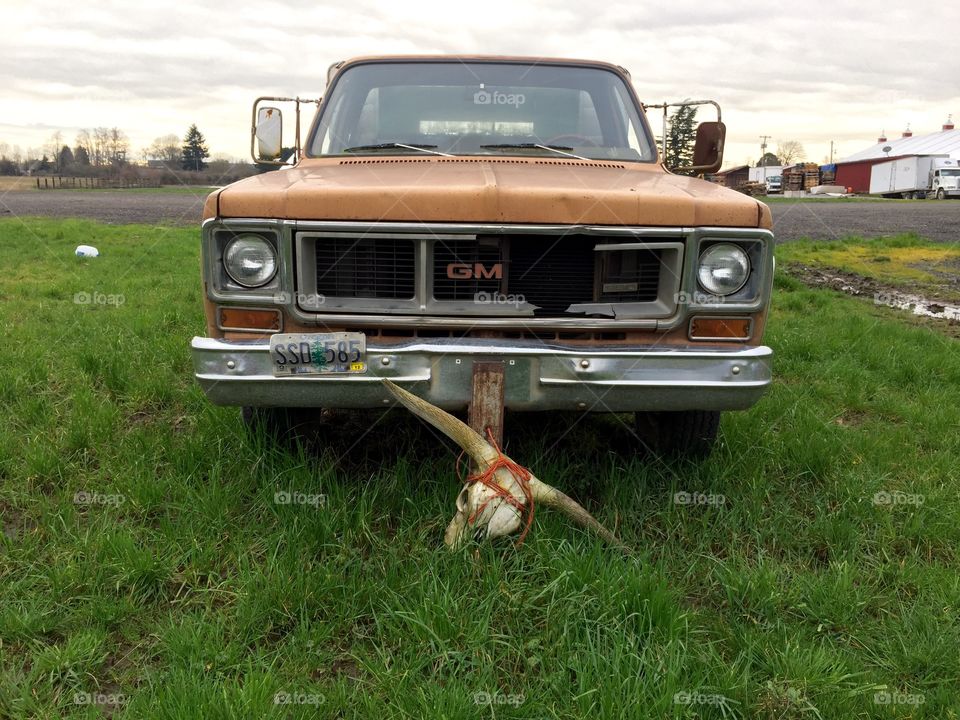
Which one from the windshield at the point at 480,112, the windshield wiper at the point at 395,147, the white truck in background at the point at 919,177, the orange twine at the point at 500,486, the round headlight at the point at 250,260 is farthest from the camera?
the white truck in background at the point at 919,177

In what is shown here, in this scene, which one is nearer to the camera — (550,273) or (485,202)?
(485,202)

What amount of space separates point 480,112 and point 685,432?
187 cm

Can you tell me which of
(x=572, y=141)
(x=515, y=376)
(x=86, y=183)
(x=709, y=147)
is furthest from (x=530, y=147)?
(x=86, y=183)

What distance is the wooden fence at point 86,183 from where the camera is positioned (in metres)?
41.4

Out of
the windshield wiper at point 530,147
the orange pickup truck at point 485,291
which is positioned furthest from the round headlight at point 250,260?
the windshield wiper at point 530,147

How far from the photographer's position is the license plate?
254 cm

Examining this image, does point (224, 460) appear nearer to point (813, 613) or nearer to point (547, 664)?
point (547, 664)

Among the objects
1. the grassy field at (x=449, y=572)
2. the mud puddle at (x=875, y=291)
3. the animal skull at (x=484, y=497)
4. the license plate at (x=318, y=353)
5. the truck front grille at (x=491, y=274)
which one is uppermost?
the truck front grille at (x=491, y=274)

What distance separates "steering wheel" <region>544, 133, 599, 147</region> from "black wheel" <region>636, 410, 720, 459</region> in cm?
137

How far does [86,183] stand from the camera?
4466 centimetres

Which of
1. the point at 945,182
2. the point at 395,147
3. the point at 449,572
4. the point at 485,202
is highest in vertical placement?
the point at 945,182

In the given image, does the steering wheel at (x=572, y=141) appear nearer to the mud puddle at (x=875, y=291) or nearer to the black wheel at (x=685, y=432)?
the black wheel at (x=685, y=432)

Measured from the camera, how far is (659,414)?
3502 millimetres

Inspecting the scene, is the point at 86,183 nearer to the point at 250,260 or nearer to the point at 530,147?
the point at 530,147
